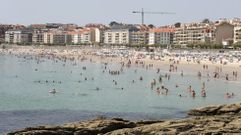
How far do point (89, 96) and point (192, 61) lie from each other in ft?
145

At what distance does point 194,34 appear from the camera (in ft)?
450

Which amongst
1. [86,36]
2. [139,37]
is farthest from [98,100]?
[86,36]

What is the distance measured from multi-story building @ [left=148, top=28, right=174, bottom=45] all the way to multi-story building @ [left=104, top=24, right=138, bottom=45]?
45.1 ft

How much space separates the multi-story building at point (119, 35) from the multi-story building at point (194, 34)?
1051 inches

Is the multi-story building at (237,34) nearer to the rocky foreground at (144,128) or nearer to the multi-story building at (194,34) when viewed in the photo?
the multi-story building at (194,34)

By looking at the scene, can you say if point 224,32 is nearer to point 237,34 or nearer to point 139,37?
point 237,34

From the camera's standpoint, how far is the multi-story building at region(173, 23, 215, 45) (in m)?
130

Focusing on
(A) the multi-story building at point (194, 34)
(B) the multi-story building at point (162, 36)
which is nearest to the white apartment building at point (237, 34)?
(A) the multi-story building at point (194, 34)

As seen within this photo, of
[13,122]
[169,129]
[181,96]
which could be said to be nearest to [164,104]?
[181,96]

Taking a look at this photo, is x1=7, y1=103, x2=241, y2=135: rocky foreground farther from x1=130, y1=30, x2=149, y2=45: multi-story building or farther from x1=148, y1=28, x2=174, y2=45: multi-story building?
x1=130, y1=30, x2=149, y2=45: multi-story building

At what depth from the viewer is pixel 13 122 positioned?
86.6 feet

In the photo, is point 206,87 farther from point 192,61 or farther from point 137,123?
point 192,61

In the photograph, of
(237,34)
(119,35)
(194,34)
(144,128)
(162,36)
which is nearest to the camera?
(144,128)

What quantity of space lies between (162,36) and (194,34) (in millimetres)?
15804
